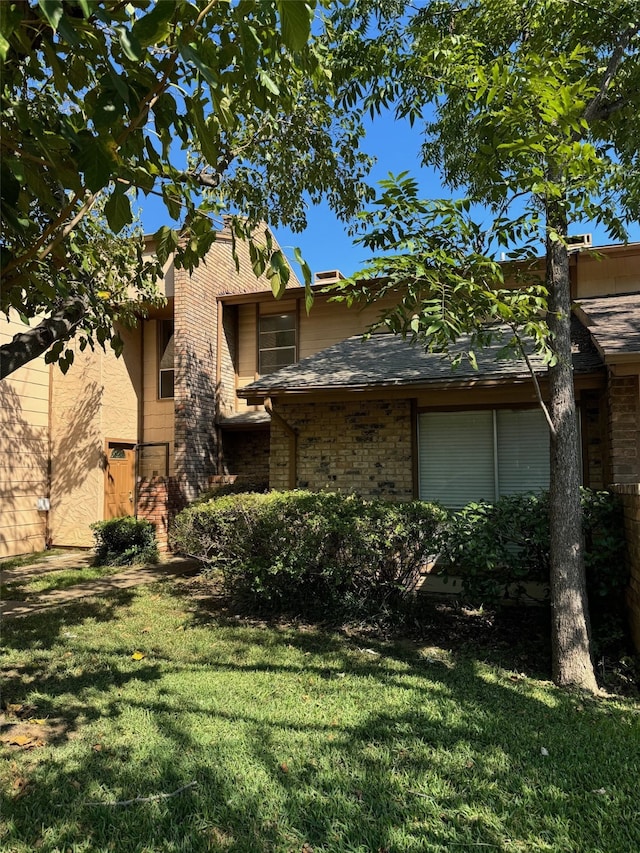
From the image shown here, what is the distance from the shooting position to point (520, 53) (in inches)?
201

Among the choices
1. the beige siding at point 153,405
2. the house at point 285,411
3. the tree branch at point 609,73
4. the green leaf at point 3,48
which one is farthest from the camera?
the beige siding at point 153,405

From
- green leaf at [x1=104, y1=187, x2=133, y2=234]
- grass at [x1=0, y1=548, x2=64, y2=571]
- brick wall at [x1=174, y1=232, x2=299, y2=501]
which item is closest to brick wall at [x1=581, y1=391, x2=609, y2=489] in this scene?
green leaf at [x1=104, y1=187, x2=133, y2=234]

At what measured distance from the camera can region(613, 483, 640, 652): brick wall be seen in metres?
4.75

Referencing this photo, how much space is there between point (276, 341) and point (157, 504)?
4.88m

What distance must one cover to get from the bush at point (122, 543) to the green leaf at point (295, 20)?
1026 centimetres

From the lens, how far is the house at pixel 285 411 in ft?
24.7

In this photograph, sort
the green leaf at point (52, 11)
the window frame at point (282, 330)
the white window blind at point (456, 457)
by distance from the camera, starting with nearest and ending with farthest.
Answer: the green leaf at point (52, 11), the white window blind at point (456, 457), the window frame at point (282, 330)

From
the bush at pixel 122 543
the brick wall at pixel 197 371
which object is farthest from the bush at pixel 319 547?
the brick wall at pixel 197 371

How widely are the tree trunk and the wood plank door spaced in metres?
10.3

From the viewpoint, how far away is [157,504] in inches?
467

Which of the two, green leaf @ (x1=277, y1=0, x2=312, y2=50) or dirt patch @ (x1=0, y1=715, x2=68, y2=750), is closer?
green leaf @ (x1=277, y1=0, x2=312, y2=50)

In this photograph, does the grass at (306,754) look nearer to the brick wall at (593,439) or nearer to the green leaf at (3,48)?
the green leaf at (3,48)

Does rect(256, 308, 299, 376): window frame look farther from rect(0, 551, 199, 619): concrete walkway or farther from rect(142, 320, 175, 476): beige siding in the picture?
rect(0, 551, 199, 619): concrete walkway

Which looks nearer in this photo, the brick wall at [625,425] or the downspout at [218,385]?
the brick wall at [625,425]
